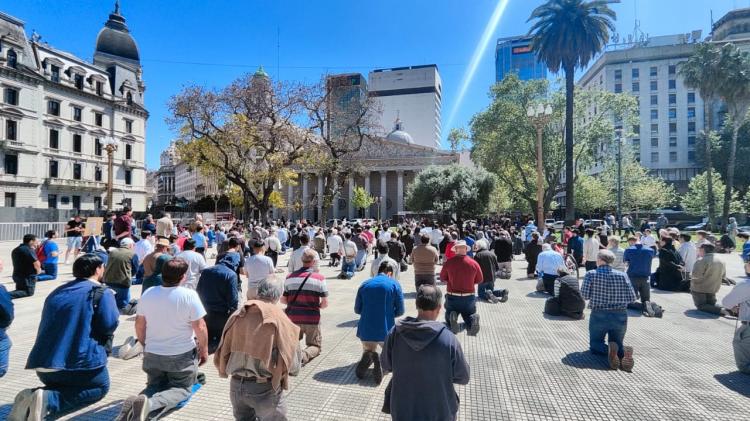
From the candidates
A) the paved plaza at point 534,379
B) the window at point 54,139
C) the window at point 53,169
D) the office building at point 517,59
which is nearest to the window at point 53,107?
the window at point 54,139

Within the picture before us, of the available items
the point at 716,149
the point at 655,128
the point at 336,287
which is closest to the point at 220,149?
the point at 336,287

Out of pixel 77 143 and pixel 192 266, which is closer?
pixel 192 266

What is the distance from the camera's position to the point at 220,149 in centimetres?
2500

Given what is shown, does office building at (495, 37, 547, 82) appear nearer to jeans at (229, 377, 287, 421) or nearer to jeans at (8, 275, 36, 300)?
jeans at (8, 275, 36, 300)

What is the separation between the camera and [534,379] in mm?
4891

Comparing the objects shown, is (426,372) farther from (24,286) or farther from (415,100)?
(415,100)

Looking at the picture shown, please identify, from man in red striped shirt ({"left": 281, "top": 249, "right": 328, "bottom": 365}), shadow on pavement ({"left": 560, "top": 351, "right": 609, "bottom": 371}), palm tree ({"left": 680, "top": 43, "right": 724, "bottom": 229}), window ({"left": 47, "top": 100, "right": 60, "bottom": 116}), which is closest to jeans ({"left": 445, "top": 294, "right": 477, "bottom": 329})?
shadow on pavement ({"left": 560, "top": 351, "right": 609, "bottom": 371})

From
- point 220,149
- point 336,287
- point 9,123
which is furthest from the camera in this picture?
point 9,123

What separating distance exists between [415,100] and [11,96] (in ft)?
355

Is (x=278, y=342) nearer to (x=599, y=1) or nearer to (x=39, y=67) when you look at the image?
(x=599, y=1)

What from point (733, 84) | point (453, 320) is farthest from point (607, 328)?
point (733, 84)

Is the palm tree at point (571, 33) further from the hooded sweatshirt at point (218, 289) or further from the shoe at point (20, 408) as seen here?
the shoe at point (20, 408)

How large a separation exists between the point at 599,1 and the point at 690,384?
1166 inches

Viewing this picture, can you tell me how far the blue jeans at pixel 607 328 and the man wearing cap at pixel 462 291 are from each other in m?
1.74
